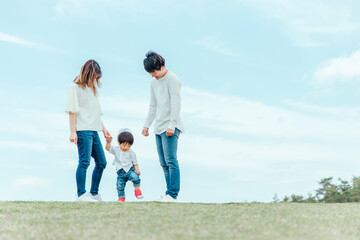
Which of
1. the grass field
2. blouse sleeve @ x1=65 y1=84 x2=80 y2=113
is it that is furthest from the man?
blouse sleeve @ x1=65 y1=84 x2=80 y2=113

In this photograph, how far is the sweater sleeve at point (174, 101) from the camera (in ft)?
23.7

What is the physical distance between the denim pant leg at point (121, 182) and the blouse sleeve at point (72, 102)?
6.65ft

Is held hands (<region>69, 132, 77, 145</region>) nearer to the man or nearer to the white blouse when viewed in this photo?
the white blouse

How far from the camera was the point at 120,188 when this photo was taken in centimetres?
886

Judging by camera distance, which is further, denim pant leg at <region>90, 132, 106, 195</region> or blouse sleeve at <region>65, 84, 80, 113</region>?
denim pant leg at <region>90, 132, 106, 195</region>

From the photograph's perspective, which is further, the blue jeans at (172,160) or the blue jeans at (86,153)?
the blue jeans at (86,153)

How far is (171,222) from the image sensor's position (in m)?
5.08

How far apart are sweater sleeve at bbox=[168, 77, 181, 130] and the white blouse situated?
1.45 meters

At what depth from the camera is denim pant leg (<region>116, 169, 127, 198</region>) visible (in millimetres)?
8859

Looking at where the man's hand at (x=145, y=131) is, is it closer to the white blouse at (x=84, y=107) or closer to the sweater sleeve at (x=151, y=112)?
the sweater sleeve at (x=151, y=112)

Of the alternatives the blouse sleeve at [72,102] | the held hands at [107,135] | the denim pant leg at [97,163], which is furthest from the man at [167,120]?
the blouse sleeve at [72,102]

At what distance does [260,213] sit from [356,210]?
1945 mm

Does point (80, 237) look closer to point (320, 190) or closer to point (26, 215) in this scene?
A: point (26, 215)

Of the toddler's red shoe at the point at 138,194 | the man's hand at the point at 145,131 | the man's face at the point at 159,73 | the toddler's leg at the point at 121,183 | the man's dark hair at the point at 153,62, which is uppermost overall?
the man's dark hair at the point at 153,62
